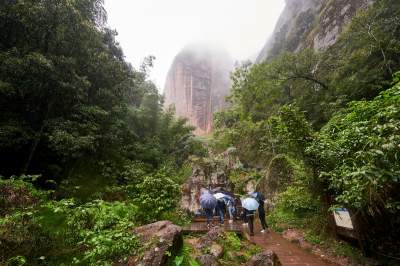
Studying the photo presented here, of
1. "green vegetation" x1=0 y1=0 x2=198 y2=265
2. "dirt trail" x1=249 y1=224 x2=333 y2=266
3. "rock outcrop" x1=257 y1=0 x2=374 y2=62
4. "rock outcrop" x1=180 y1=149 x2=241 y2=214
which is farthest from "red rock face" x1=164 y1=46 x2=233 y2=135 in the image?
"dirt trail" x1=249 y1=224 x2=333 y2=266

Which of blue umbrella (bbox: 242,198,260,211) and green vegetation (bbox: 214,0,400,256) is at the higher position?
green vegetation (bbox: 214,0,400,256)

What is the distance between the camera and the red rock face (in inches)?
2132

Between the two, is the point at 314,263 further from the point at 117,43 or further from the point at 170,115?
the point at 117,43

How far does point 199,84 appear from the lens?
5688 cm

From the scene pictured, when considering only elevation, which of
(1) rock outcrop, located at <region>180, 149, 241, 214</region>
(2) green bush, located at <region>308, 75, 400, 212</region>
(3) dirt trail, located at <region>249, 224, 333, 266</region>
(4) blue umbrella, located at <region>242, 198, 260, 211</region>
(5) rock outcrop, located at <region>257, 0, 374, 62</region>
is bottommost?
(3) dirt trail, located at <region>249, 224, 333, 266</region>

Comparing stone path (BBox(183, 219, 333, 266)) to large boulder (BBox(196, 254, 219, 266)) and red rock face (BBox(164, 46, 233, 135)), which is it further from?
red rock face (BBox(164, 46, 233, 135))

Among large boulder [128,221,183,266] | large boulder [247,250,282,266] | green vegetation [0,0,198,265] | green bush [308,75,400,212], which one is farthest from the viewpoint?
green vegetation [0,0,198,265]

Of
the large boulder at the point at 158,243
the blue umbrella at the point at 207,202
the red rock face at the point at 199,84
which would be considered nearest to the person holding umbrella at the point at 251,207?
the blue umbrella at the point at 207,202

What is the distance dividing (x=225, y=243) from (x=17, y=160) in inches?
375

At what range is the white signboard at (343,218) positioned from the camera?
5.58 metres

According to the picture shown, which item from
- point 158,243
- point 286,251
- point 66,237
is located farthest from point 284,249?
point 66,237

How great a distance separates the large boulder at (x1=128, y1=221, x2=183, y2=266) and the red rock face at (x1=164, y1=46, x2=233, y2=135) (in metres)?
46.7

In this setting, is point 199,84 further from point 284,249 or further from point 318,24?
point 284,249

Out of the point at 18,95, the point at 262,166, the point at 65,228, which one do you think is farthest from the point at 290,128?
the point at 262,166
